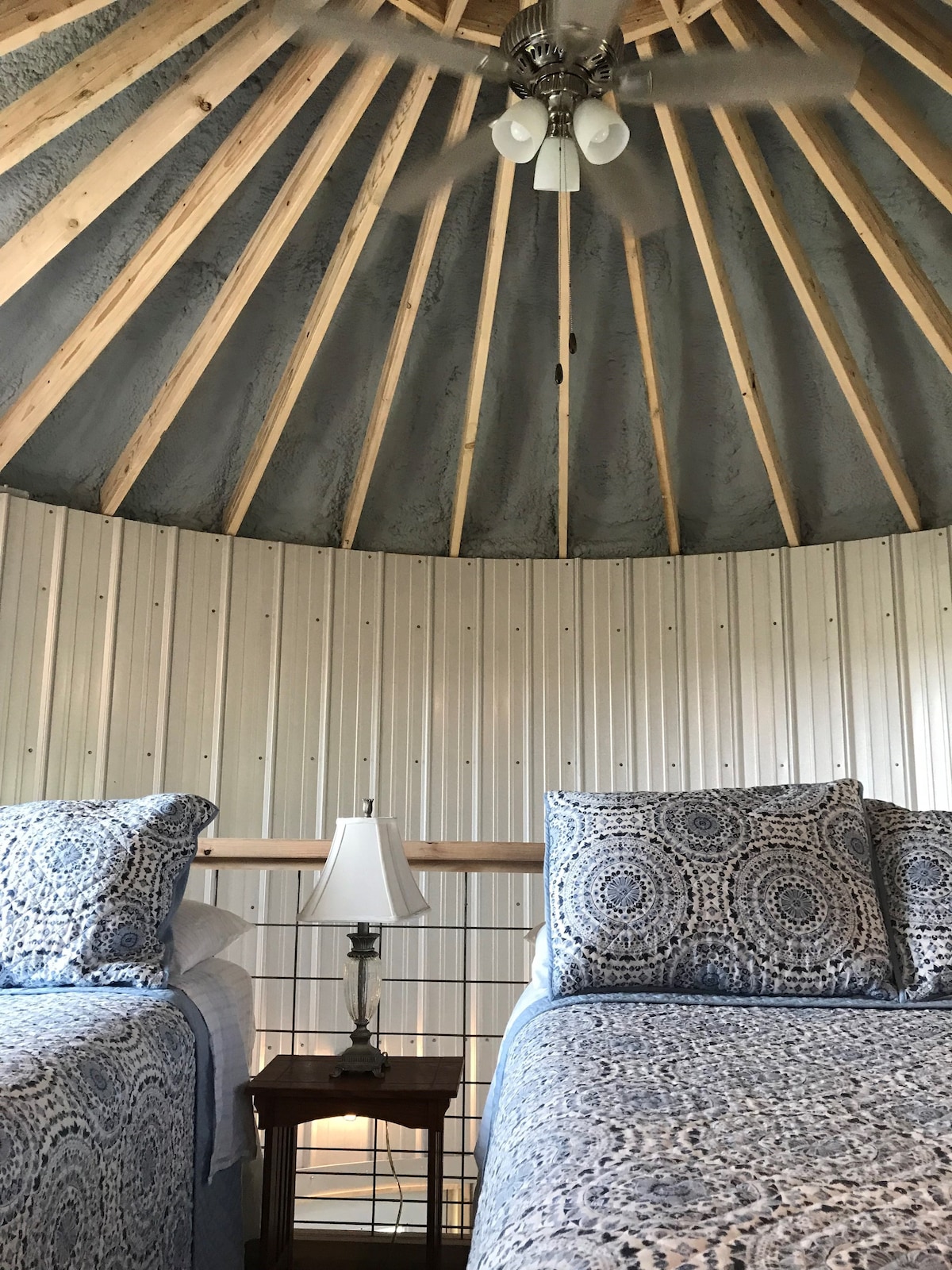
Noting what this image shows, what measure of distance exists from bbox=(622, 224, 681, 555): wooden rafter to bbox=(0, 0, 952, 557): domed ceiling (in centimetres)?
2

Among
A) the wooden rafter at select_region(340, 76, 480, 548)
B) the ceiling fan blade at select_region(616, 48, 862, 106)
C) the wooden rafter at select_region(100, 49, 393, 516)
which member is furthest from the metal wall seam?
the ceiling fan blade at select_region(616, 48, 862, 106)

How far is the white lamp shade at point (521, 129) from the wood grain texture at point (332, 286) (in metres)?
0.77

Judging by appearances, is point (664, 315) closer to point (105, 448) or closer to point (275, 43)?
point (275, 43)

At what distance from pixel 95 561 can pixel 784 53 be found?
10.7 ft

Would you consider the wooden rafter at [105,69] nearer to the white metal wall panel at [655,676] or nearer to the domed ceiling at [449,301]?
the domed ceiling at [449,301]

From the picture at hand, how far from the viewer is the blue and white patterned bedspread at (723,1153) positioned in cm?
75

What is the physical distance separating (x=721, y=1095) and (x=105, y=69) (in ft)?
9.55

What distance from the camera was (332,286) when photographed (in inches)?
142

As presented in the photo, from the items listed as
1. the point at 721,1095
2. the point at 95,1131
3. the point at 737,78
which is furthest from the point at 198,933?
the point at 737,78

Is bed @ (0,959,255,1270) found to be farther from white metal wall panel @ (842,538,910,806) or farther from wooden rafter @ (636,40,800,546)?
white metal wall panel @ (842,538,910,806)

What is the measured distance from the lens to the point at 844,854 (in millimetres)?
2066

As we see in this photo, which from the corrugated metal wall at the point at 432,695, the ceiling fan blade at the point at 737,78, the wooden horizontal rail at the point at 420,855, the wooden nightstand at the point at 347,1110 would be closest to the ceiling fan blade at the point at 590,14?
the ceiling fan blade at the point at 737,78

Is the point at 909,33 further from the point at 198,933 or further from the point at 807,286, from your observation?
the point at 198,933

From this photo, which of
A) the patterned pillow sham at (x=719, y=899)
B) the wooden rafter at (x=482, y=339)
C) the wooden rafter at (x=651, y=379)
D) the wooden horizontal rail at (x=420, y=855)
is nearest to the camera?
the patterned pillow sham at (x=719, y=899)
